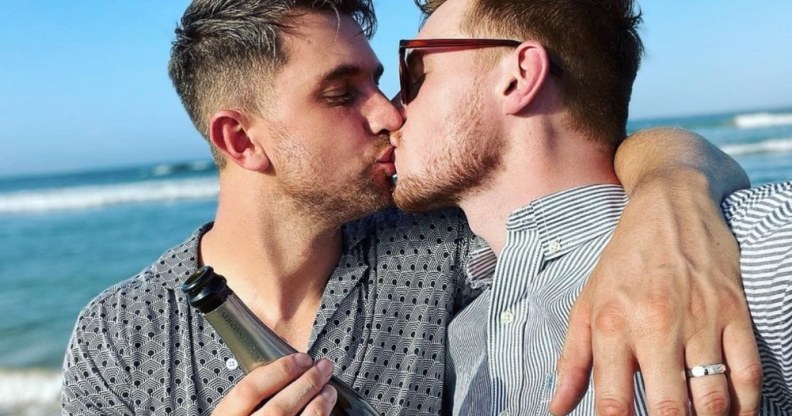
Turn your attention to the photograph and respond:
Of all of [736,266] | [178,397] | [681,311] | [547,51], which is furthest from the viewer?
[178,397]

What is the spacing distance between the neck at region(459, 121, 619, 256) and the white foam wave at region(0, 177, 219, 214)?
2172cm

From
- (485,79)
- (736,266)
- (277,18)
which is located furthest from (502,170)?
(277,18)

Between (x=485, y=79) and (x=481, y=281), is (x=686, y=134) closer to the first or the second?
(x=485, y=79)

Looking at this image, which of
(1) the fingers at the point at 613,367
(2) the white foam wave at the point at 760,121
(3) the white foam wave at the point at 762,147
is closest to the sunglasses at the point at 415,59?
(1) the fingers at the point at 613,367

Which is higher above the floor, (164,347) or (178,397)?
(164,347)

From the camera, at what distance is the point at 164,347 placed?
276 centimetres

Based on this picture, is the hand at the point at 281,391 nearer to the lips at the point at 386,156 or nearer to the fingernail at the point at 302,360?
the fingernail at the point at 302,360

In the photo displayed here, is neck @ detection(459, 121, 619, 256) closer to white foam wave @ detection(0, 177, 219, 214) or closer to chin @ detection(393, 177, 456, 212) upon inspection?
chin @ detection(393, 177, 456, 212)

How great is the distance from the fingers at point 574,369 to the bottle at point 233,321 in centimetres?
83

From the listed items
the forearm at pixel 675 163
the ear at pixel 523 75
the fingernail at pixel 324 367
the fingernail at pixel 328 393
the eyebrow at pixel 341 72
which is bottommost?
the fingernail at pixel 328 393

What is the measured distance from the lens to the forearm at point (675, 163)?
1.85 m

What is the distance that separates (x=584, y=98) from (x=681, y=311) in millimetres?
1283

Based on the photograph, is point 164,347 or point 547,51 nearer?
point 547,51

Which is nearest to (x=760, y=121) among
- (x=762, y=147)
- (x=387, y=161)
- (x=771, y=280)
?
(x=762, y=147)
